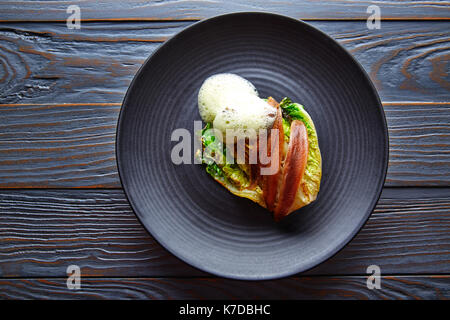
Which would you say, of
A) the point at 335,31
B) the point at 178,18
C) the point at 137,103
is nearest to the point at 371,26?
the point at 335,31

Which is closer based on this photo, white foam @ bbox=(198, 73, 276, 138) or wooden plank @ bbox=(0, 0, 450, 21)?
white foam @ bbox=(198, 73, 276, 138)

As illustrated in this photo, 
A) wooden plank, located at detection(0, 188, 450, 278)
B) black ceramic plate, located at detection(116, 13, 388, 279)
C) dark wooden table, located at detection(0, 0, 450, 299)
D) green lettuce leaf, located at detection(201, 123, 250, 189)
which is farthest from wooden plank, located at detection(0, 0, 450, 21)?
wooden plank, located at detection(0, 188, 450, 278)

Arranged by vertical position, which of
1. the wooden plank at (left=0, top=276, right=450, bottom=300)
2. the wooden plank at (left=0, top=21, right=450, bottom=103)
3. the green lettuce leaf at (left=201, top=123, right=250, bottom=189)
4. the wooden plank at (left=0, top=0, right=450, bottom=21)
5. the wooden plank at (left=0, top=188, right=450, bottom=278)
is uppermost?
the wooden plank at (left=0, top=0, right=450, bottom=21)

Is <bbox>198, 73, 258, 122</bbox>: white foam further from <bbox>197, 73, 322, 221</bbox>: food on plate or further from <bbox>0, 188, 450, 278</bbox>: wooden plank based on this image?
<bbox>0, 188, 450, 278</bbox>: wooden plank

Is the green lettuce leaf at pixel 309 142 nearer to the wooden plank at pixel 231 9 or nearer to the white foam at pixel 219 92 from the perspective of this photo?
the white foam at pixel 219 92

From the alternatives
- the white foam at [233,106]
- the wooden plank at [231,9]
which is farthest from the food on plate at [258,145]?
the wooden plank at [231,9]

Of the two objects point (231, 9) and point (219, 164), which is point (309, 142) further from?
point (231, 9)

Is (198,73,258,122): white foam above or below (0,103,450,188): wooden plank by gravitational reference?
above

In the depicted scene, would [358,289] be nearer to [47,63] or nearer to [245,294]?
[245,294]
